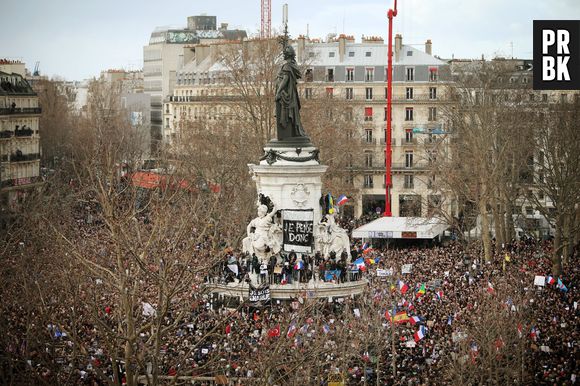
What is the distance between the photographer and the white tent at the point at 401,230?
70.9m

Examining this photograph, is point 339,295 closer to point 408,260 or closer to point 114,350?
point 408,260

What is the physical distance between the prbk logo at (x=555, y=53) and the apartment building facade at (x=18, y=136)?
139 feet

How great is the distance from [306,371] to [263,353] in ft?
4.07

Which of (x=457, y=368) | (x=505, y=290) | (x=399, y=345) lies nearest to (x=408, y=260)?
(x=505, y=290)

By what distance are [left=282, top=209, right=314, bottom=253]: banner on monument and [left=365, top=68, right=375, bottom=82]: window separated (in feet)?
157

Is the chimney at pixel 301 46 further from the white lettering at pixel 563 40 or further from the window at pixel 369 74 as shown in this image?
the white lettering at pixel 563 40

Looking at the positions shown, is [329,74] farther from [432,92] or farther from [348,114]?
[432,92]

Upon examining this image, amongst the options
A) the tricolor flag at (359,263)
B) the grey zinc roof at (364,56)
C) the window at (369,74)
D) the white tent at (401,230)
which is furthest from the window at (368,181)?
→ the tricolor flag at (359,263)

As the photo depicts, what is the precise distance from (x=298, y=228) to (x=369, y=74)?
48.4m

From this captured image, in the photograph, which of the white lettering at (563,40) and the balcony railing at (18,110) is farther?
the balcony railing at (18,110)

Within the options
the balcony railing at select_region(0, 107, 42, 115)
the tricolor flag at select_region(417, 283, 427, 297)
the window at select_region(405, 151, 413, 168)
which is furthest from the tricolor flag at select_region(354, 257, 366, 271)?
the balcony railing at select_region(0, 107, 42, 115)

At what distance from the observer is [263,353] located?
111 feet

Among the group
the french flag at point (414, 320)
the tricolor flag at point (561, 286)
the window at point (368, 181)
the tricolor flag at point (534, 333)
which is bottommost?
the tricolor flag at point (534, 333)

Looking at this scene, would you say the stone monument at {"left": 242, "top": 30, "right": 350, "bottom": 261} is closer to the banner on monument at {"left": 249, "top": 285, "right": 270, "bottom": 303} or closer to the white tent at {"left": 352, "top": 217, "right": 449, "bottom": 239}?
the banner on monument at {"left": 249, "top": 285, "right": 270, "bottom": 303}
